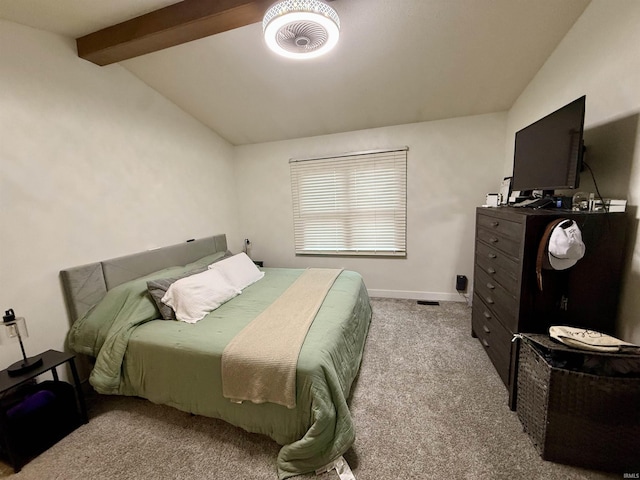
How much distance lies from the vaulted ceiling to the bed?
67.4 inches

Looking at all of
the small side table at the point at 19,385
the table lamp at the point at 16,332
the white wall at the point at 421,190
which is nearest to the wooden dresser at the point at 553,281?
the white wall at the point at 421,190

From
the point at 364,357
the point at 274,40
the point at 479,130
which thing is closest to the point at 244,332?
the point at 364,357

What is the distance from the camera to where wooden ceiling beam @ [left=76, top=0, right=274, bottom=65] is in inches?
61.4

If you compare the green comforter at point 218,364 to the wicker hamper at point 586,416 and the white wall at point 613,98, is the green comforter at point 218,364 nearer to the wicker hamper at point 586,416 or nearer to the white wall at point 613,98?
the wicker hamper at point 586,416

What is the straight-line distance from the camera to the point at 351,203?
11.4ft

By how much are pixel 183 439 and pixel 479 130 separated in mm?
3850

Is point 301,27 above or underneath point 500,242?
above

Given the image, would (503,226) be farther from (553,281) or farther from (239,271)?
(239,271)

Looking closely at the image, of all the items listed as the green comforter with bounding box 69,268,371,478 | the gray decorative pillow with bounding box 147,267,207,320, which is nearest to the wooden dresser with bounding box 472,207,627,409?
the green comforter with bounding box 69,268,371,478

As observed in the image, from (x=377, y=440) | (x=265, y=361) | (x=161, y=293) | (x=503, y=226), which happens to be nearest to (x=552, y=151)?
(x=503, y=226)

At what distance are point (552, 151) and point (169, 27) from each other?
8.55ft

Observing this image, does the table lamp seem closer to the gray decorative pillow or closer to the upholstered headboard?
the upholstered headboard

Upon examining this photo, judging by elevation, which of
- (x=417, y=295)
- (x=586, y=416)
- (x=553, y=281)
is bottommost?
(x=417, y=295)

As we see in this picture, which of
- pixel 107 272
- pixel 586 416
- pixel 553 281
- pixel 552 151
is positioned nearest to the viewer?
pixel 586 416
